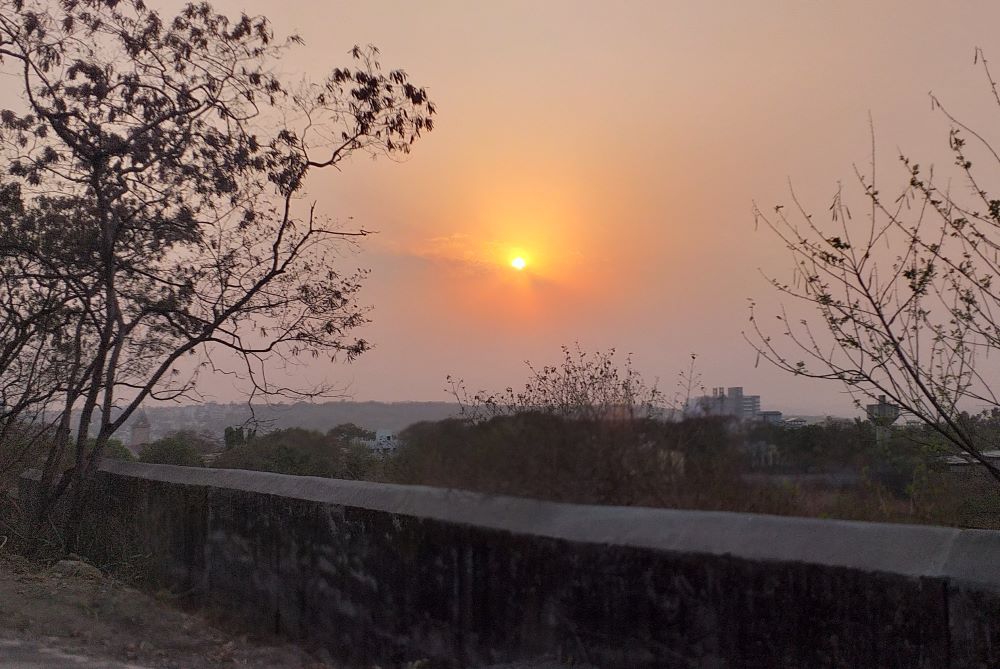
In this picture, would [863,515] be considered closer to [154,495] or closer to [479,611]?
[479,611]

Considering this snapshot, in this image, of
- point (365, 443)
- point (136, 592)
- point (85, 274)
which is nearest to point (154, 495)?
point (136, 592)

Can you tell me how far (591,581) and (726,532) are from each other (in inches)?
29.3

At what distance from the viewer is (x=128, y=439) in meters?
12.2

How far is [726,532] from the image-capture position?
158 inches

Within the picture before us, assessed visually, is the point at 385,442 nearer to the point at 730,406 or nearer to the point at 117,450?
the point at 730,406

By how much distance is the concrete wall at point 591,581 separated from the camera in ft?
11.1

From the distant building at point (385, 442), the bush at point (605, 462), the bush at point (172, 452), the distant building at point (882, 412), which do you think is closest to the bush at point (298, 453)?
the bush at point (172, 452)

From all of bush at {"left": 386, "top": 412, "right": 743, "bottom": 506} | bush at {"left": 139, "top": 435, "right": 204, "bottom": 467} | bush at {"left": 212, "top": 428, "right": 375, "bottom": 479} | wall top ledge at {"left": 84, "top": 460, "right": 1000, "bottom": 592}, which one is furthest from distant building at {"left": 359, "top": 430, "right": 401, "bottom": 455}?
bush at {"left": 139, "top": 435, "right": 204, "bottom": 467}

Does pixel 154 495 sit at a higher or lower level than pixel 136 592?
higher

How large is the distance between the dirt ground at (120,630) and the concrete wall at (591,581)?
0.24m

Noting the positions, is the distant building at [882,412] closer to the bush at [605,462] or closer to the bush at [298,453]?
the bush at [605,462]

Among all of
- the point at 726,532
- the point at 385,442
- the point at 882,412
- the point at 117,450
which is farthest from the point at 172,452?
the point at 726,532

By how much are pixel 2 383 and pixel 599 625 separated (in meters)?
9.67

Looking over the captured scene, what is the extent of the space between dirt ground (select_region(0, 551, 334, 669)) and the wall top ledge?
1.26m
